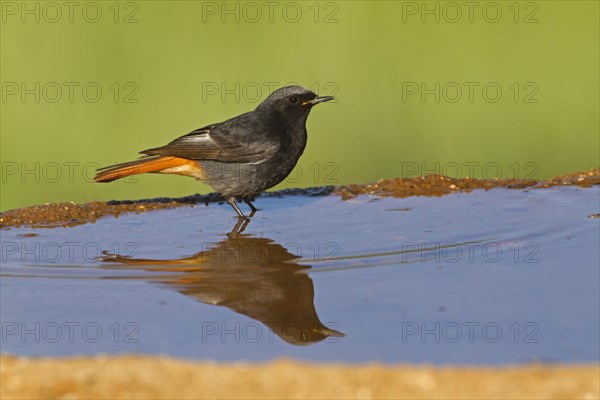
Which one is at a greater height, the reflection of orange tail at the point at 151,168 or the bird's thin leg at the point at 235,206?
the reflection of orange tail at the point at 151,168

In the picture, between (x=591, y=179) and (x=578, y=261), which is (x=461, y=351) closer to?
(x=578, y=261)

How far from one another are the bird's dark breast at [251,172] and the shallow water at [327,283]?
531 millimetres

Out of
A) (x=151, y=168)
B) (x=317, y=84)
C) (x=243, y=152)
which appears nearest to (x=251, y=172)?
(x=243, y=152)

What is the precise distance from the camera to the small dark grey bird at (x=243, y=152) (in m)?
7.44

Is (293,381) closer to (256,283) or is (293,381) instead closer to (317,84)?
(256,283)

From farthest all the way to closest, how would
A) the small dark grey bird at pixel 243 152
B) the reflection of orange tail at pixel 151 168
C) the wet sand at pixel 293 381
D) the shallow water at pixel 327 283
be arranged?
the small dark grey bird at pixel 243 152
the reflection of orange tail at pixel 151 168
the shallow water at pixel 327 283
the wet sand at pixel 293 381

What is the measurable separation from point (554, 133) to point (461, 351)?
5703mm

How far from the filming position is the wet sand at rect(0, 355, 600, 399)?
3.36 meters

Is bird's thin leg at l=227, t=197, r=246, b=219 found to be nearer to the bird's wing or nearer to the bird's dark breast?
the bird's dark breast

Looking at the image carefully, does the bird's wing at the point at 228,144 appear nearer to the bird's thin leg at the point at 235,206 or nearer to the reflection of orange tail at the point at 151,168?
the reflection of orange tail at the point at 151,168

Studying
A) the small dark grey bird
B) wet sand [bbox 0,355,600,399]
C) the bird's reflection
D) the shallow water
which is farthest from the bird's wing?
wet sand [bbox 0,355,600,399]

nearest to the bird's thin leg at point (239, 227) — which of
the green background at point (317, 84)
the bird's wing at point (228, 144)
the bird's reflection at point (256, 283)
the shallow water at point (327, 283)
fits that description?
the shallow water at point (327, 283)

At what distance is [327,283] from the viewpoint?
191 inches

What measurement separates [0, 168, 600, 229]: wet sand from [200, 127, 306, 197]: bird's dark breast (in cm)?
17
